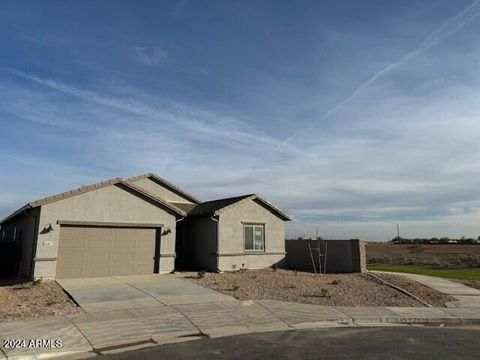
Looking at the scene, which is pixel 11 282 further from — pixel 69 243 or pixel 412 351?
pixel 412 351

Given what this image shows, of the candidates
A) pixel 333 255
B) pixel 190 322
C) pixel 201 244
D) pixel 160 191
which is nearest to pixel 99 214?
pixel 201 244

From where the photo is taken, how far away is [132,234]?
64.9 feet

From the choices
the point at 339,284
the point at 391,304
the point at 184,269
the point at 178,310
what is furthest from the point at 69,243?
the point at 391,304

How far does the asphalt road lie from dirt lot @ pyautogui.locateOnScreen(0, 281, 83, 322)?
4008mm

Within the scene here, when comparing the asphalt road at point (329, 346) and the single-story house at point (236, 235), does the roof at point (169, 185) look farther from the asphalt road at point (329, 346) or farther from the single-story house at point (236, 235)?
the asphalt road at point (329, 346)

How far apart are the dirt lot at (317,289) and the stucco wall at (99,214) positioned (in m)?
3.38

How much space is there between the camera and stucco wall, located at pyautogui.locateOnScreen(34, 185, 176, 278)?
1725 centimetres

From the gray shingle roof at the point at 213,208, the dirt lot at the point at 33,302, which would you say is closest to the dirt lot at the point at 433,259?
the gray shingle roof at the point at 213,208

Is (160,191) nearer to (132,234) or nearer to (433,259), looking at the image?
(132,234)

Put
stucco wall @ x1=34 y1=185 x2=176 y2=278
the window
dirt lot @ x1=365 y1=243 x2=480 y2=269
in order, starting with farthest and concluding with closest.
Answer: dirt lot @ x1=365 y1=243 x2=480 y2=269 → the window → stucco wall @ x1=34 y1=185 x2=176 y2=278

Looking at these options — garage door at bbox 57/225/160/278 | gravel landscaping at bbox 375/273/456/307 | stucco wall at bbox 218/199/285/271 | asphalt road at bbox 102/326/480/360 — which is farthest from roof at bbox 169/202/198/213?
asphalt road at bbox 102/326/480/360

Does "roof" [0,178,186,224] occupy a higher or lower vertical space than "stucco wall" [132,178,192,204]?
lower

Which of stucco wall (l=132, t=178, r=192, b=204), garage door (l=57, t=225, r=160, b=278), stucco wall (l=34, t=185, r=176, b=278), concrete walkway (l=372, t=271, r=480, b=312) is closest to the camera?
concrete walkway (l=372, t=271, r=480, b=312)

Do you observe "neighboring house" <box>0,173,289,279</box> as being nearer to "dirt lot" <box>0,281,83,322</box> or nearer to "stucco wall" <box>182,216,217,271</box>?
"stucco wall" <box>182,216,217,271</box>
